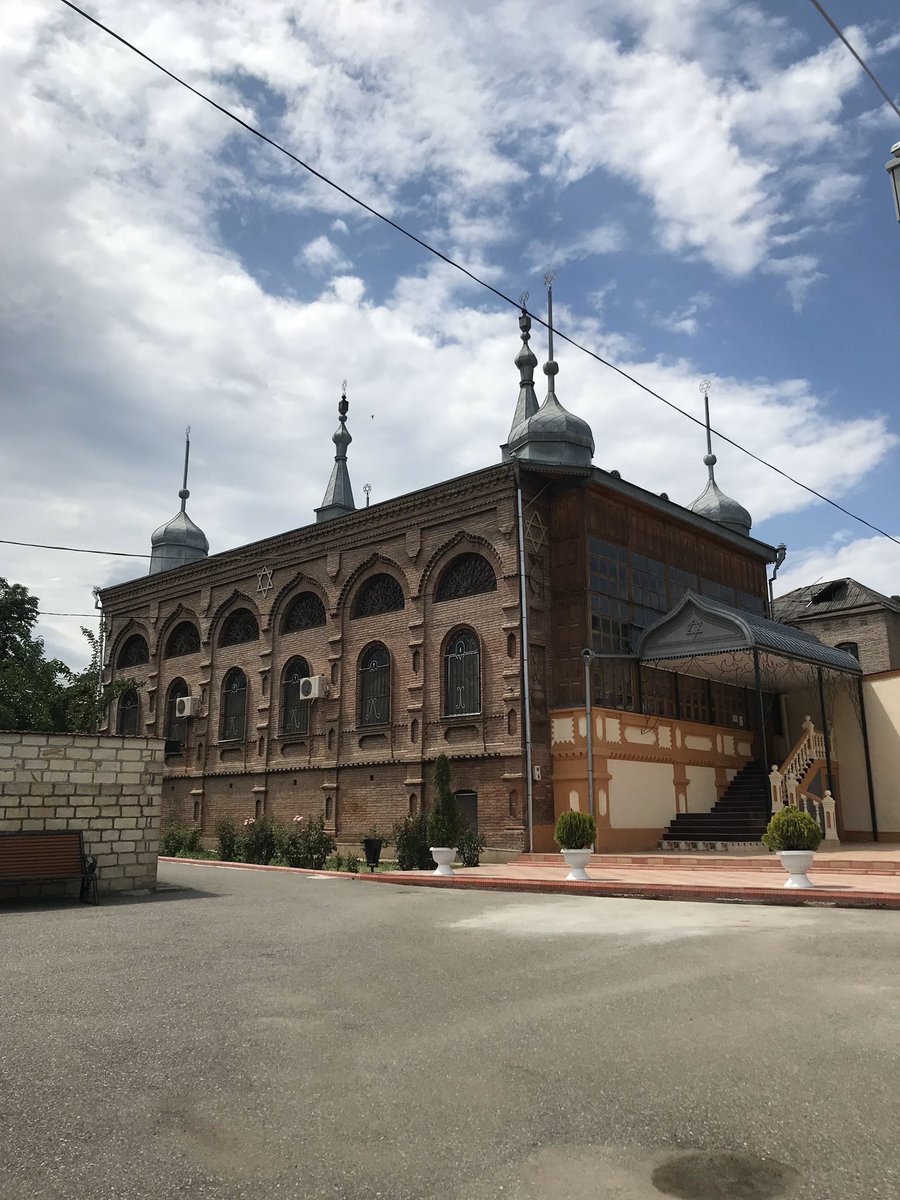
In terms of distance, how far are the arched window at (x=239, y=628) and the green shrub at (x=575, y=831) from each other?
592 inches

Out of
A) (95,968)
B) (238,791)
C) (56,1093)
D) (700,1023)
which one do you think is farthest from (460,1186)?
(238,791)

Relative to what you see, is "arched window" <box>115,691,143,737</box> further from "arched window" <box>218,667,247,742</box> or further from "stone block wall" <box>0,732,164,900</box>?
"stone block wall" <box>0,732,164,900</box>

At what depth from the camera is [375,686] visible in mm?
24984

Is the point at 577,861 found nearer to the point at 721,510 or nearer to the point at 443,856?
the point at 443,856

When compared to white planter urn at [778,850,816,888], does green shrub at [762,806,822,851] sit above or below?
above

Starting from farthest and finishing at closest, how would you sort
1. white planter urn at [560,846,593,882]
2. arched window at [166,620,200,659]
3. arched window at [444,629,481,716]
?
arched window at [166,620,200,659] → arched window at [444,629,481,716] → white planter urn at [560,846,593,882]

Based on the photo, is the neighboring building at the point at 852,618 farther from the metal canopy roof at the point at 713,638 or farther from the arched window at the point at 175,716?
the arched window at the point at 175,716

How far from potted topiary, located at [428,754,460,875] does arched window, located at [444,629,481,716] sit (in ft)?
13.0

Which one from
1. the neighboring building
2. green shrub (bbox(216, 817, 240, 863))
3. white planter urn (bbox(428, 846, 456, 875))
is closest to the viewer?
white planter urn (bbox(428, 846, 456, 875))

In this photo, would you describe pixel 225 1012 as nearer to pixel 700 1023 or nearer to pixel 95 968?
pixel 95 968

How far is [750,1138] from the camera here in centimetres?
394

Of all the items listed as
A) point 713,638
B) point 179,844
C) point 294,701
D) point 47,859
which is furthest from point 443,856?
point 294,701

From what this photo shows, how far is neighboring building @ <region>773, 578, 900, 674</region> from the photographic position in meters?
35.0

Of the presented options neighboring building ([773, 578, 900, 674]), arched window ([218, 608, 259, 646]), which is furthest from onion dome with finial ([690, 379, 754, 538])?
arched window ([218, 608, 259, 646])
